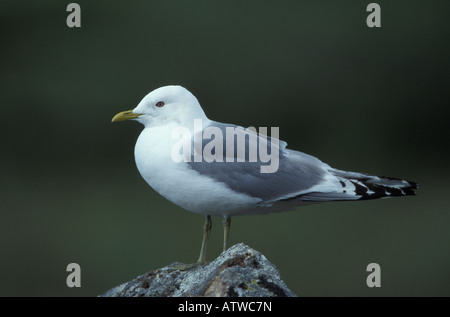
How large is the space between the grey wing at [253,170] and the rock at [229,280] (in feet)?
1.46

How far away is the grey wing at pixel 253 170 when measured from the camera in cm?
288

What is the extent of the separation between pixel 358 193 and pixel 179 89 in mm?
1006

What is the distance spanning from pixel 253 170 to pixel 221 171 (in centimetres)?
17

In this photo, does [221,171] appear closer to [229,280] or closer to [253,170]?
[253,170]

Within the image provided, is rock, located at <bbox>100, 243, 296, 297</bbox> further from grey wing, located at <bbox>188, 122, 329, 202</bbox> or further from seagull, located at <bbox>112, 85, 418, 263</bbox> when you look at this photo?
grey wing, located at <bbox>188, 122, 329, 202</bbox>

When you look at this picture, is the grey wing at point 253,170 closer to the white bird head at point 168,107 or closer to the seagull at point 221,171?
the seagull at point 221,171

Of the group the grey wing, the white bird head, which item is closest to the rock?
the grey wing

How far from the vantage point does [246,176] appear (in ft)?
9.59

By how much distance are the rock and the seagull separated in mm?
334

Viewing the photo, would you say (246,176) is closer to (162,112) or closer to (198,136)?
(198,136)

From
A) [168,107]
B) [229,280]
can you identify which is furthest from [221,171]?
[229,280]

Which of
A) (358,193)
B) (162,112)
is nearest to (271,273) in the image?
(358,193)

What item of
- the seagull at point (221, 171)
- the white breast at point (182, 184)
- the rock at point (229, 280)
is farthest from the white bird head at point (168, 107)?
the rock at point (229, 280)

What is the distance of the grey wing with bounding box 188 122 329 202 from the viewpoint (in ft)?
9.44
